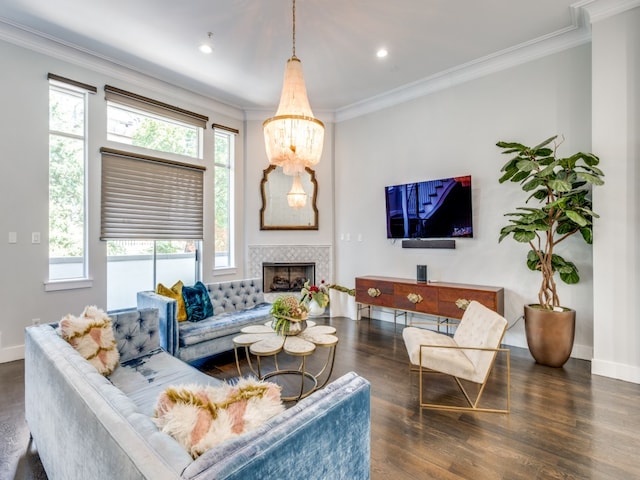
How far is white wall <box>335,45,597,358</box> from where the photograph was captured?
12.0 ft

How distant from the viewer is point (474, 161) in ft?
14.4

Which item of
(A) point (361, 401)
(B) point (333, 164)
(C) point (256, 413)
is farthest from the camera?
(B) point (333, 164)

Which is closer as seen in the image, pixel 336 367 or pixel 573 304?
pixel 336 367

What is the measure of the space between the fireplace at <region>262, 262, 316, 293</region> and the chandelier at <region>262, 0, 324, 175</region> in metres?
3.13

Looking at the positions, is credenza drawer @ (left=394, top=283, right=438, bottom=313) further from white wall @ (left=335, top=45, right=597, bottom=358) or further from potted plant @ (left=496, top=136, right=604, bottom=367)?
potted plant @ (left=496, top=136, right=604, bottom=367)

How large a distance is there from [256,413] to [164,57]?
4.61 m

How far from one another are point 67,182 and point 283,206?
303cm

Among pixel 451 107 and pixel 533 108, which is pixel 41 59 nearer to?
pixel 451 107

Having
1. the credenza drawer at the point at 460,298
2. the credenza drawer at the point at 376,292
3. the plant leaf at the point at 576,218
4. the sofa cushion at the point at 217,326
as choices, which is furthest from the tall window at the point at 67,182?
the plant leaf at the point at 576,218

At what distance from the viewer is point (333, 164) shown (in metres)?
5.89

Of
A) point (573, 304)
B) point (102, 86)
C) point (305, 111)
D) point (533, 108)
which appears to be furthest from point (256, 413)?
point (102, 86)

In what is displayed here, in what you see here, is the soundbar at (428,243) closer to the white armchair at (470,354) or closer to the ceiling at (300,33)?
the white armchair at (470,354)

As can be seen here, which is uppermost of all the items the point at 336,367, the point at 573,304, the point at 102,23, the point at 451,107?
the point at 102,23

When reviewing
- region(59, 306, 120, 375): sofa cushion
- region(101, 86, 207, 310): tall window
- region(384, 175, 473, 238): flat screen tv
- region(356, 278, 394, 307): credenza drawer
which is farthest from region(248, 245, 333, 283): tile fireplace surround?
region(59, 306, 120, 375): sofa cushion
